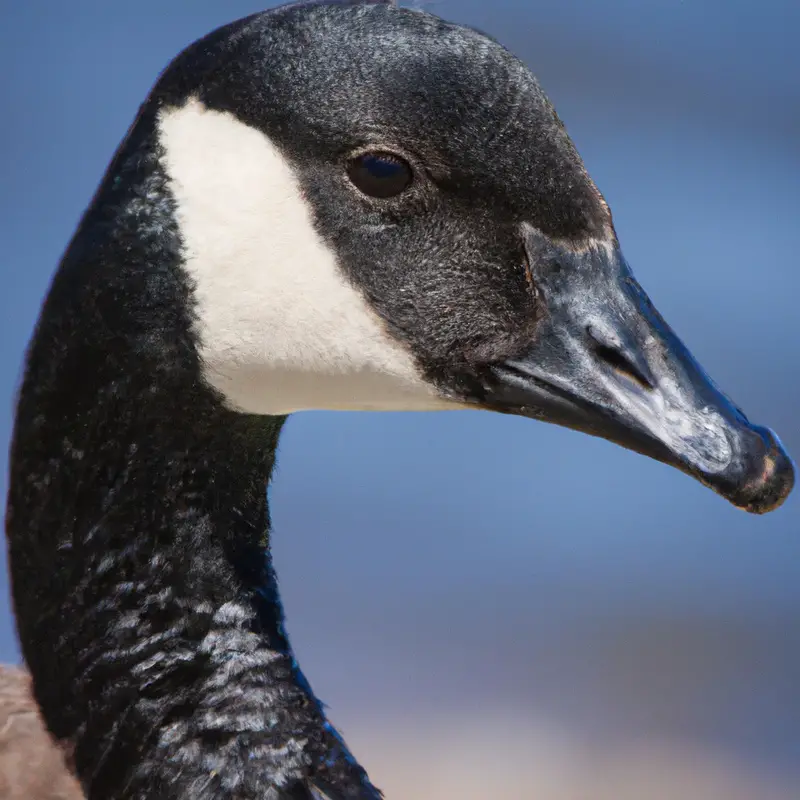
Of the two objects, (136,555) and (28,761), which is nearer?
(136,555)

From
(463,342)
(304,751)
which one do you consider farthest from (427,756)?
(463,342)

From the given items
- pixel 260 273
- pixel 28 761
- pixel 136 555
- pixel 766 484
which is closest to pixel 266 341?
pixel 260 273

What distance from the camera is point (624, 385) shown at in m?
1.35

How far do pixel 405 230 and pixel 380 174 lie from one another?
81 mm

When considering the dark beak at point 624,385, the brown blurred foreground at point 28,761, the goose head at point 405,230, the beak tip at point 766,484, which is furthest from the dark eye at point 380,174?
the brown blurred foreground at point 28,761

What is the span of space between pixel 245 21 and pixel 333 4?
0.41ft

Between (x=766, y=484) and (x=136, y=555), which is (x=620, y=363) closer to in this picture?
(x=766, y=484)

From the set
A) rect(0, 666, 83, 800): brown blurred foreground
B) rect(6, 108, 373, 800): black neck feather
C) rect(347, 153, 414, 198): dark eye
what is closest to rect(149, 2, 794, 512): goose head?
rect(347, 153, 414, 198): dark eye

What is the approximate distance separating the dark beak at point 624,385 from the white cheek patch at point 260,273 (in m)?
0.18

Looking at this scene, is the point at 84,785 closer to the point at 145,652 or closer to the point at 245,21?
the point at 145,652

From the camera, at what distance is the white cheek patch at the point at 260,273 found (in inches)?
55.3

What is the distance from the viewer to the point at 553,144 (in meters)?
1.39

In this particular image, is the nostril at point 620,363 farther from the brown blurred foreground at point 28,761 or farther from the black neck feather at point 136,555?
the brown blurred foreground at point 28,761

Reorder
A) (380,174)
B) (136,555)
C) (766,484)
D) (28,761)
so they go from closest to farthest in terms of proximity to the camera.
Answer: (766,484) → (380,174) → (136,555) → (28,761)
